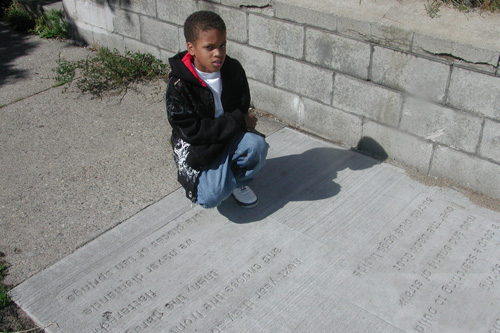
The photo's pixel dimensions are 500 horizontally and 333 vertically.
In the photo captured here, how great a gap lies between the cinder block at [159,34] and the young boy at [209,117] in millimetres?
2127

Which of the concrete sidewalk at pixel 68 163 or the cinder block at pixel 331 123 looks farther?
the cinder block at pixel 331 123

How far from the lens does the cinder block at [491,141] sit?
11.6 feet

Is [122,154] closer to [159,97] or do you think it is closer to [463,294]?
[159,97]

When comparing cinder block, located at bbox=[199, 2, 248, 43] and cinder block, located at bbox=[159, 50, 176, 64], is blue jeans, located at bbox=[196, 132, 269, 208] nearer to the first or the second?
cinder block, located at bbox=[199, 2, 248, 43]

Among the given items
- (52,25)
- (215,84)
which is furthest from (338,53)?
(52,25)

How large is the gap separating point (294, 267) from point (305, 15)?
6.82ft

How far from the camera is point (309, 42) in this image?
14.0 feet

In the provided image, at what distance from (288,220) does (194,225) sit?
63 cm

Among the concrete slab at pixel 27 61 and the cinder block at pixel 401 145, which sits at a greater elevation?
the cinder block at pixel 401 145

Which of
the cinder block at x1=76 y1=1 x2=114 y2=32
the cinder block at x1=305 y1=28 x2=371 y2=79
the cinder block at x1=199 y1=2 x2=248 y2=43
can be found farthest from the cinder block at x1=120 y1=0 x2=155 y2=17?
the cinder block at x1=305 y1=28 x2=371 y2=79

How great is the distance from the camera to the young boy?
3154mm

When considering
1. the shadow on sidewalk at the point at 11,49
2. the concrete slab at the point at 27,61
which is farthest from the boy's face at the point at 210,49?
the shadow on sidewalk at the point at 11,49

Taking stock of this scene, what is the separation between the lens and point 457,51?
3514 mm

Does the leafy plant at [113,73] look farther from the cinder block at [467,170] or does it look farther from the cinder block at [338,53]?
the cinder block at [467,170]
